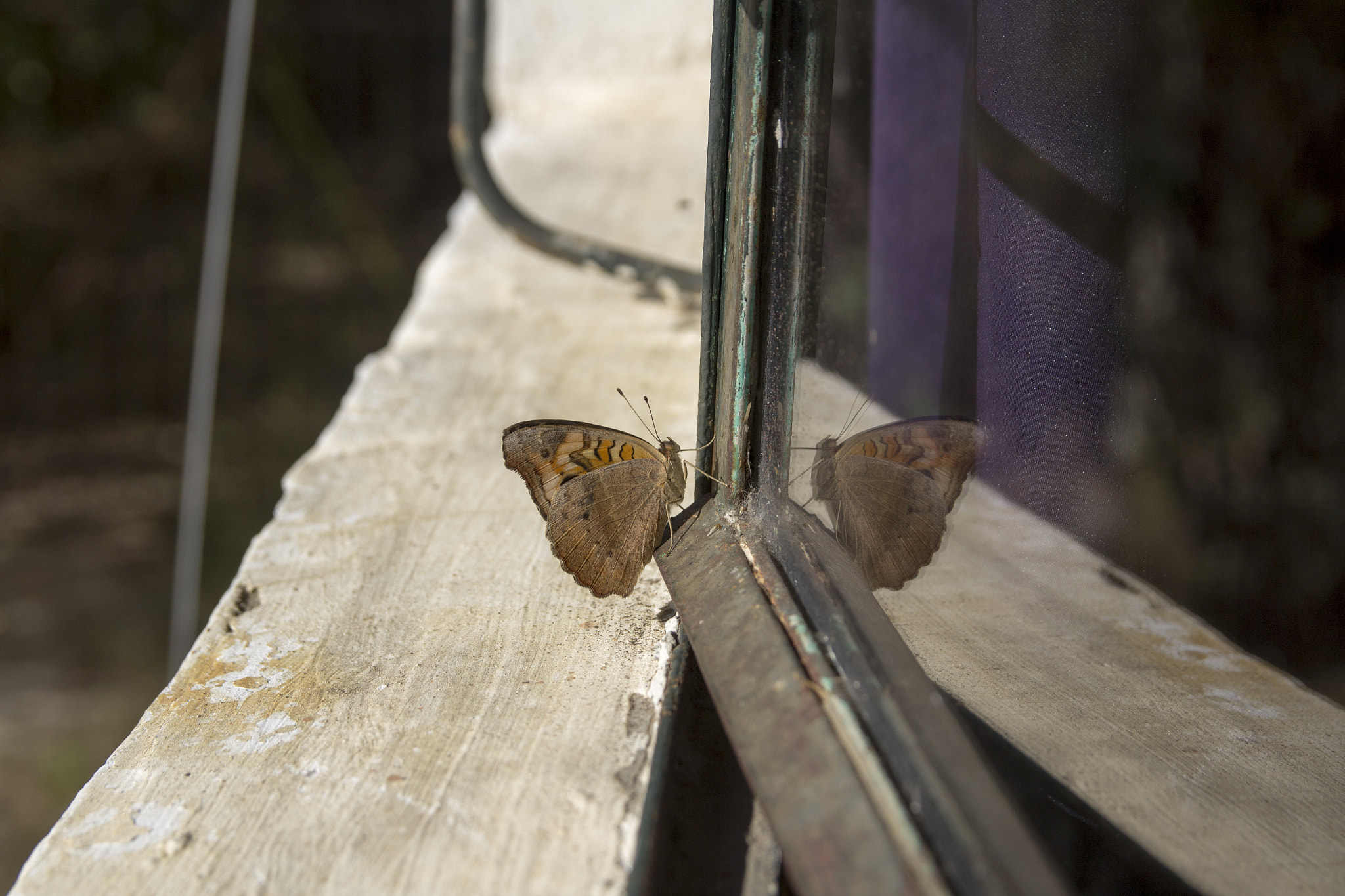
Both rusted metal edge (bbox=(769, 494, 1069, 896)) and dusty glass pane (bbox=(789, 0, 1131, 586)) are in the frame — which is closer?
rusted metal edge (bbox=(769, 494, 1069, 896))

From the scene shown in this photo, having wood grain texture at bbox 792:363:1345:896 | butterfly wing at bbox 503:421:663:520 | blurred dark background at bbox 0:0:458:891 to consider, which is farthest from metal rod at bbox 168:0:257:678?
wood grain texture at bbox 792:363:1345:896

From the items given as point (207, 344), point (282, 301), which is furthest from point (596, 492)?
point (282, 301)

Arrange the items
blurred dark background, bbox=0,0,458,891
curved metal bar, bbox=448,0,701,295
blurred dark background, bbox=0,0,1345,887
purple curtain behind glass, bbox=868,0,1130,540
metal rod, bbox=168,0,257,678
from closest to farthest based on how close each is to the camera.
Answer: purple curtain behind glass, bbox=868,0,1130,540
curved metal bar, bbox=448,0,701,295
blurred dark background, bbox=0,0,1345,887
metal rod, bbox=168,0,257,678
blurred dark background, bbox=0,0,458,891

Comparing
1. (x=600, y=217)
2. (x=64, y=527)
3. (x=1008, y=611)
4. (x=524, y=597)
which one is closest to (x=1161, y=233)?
(x=600, y=217)

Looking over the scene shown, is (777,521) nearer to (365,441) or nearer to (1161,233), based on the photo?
(365,441)

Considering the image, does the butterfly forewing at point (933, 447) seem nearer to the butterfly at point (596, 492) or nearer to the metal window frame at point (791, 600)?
the metal window frame at point (791, 600)

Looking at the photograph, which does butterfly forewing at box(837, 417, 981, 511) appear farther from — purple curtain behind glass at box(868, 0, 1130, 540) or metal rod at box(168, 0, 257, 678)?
metal rod at box(168, 0, 257, 678)

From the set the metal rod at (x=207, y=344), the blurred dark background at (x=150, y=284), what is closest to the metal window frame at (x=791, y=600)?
the metal rod at (x=207, y=344)
